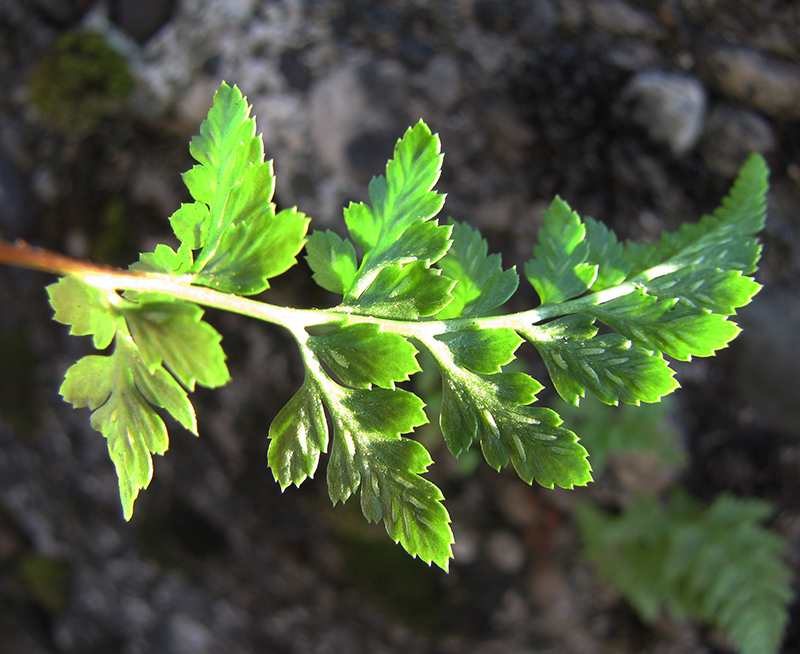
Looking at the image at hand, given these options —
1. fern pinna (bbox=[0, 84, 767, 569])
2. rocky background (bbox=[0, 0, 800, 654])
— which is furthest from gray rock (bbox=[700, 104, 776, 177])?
fern pinna (bbox=[0, 84, 767, 569])

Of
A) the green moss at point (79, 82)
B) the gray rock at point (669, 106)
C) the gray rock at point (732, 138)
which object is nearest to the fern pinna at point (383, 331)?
the gray rock at point (669, 106)

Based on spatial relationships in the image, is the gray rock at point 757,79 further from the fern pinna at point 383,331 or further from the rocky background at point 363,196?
the fern pinna at point 383,331

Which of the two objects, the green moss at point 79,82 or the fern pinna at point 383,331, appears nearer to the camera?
the fern pinna at point 383,331

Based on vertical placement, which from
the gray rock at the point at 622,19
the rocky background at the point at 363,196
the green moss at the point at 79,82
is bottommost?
the rocky background at the point at 363,196

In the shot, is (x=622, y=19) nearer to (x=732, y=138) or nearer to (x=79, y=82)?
(x=732, y=138)

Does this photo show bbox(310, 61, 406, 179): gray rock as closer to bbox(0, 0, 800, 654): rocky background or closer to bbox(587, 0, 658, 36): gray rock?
bbox(0, 0, 800, 654): rocky background

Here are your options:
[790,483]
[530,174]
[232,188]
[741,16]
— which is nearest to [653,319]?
[232,188]
